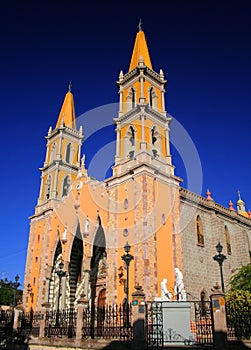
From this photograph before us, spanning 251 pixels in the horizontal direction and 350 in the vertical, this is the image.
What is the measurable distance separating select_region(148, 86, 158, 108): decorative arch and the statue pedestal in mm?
18852

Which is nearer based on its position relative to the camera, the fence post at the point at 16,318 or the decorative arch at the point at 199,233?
the fence post at the point at 16,318

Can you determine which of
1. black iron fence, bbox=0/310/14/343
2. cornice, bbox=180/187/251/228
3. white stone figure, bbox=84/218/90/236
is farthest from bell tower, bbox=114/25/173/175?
black iron fence, bbox=0/310/14/343

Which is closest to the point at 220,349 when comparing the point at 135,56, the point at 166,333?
the point at 166,333

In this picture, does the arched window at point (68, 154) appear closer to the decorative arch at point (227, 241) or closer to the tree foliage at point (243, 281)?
the decorative arch at point (227, 241)

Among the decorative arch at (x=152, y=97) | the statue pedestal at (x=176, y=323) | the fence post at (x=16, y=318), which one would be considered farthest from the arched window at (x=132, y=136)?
the statue pedestal at (x=176, y=323)

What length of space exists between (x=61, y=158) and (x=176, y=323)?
78.6 feet

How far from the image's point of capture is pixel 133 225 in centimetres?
2183

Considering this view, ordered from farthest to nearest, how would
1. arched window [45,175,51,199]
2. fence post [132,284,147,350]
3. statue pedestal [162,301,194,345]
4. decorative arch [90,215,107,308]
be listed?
arched window [45,175,51,199], decorative arch [90,215,107,308], statue pedestal [162,301,194,345], fence post [132,284,147,350]

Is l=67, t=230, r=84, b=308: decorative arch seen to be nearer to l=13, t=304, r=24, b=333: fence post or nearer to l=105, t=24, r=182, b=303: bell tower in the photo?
l=105, t=24, r=182, b=303: bell tower

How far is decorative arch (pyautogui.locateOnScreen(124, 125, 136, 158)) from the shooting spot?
26109mm

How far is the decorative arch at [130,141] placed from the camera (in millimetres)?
26109

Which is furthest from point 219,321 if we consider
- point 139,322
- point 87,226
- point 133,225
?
point 87,226

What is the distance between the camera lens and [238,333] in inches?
500

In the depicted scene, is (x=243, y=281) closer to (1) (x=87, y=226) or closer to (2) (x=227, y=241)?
(2) (x=227, y=241)
